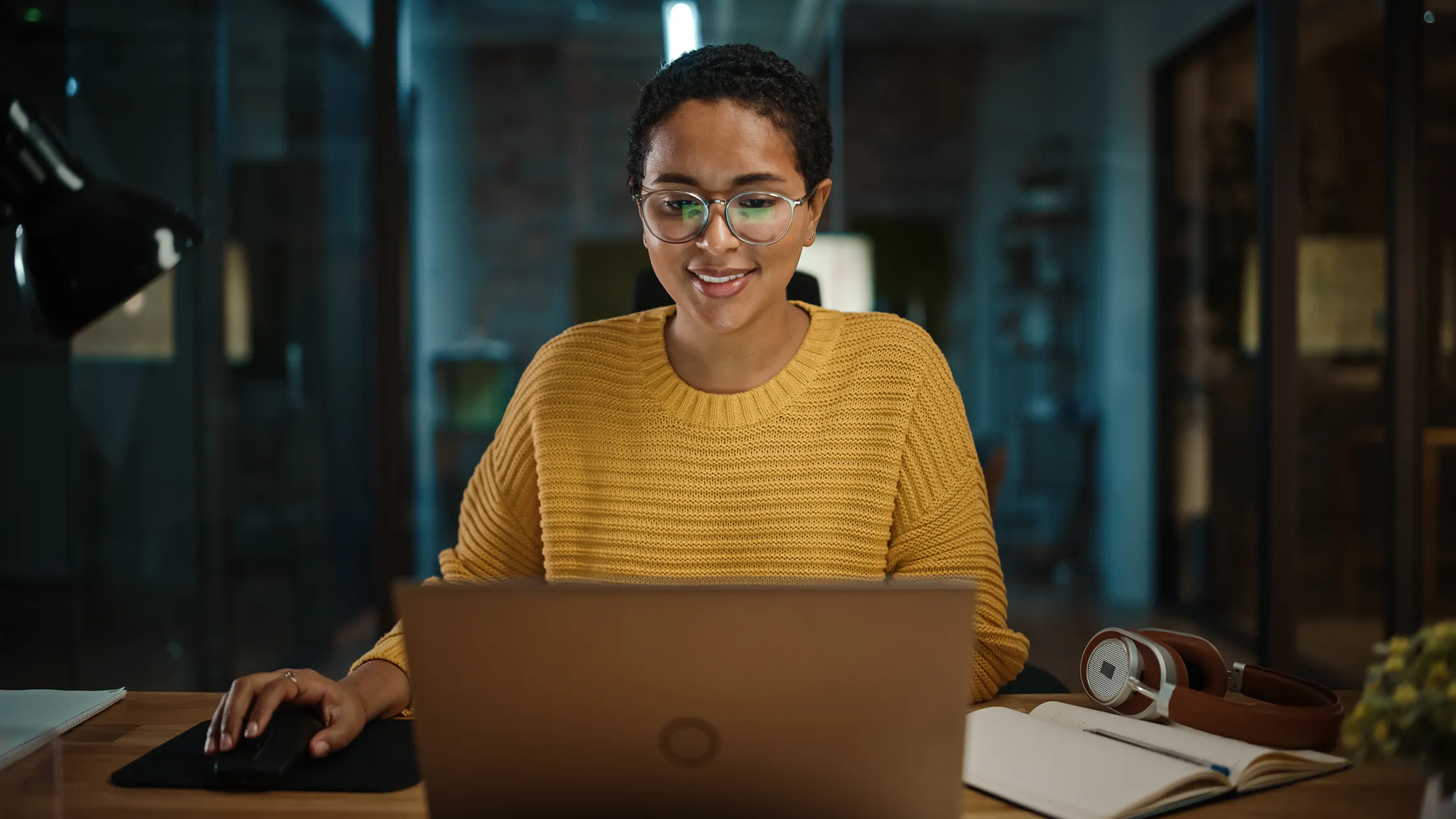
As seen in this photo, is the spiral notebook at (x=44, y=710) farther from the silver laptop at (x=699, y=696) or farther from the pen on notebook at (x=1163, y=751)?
the pen on notebook at (x=1163, y=751)

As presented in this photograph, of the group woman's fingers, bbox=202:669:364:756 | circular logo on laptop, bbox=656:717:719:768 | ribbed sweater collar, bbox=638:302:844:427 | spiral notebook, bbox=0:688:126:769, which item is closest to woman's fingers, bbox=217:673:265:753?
Result: woman's fingers, bbox=202:669:364:756

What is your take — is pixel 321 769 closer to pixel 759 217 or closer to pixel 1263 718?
pixel 759 217

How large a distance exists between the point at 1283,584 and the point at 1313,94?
1.49 m

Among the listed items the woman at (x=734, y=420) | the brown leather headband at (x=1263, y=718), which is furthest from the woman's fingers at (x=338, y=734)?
the brown leather headband at (x=1263, y=718)

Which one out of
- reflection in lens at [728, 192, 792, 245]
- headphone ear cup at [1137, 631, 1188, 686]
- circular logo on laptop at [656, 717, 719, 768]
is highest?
reflection in lens at [728, 192, 792, 245]

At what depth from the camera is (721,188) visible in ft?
3.99

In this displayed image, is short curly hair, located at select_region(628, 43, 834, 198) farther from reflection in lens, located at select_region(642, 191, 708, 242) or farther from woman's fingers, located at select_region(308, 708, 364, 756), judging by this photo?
woman's fingers, located at select_region(308, 708, 364, 756)

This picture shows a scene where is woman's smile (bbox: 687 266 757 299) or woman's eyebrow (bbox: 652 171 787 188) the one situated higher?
woman's eyebrow (bbox: 652 171 787 188)

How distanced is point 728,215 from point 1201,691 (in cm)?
73

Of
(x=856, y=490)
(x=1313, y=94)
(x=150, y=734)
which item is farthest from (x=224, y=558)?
(x=1313, y=94)

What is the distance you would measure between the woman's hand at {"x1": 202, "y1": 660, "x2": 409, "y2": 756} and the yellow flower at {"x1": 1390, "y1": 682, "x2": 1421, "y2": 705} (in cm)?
80

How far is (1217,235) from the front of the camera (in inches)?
141

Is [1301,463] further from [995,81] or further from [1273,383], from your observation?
[995,81]

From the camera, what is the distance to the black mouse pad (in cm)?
89
